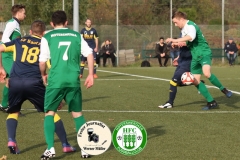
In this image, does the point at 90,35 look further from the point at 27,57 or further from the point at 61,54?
the point at 61,54

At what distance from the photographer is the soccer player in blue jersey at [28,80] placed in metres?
7.90

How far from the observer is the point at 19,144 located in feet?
28.0

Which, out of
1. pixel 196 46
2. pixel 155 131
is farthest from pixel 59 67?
pixel 196 46

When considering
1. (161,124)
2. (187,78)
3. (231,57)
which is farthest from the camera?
(231,57)

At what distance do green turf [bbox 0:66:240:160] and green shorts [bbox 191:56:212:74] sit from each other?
75 cm

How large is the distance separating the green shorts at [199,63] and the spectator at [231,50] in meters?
23.8

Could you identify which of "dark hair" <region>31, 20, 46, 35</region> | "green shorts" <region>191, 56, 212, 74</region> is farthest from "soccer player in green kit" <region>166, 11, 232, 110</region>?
"dark hair" <region>31, 20, 46, 35</region>

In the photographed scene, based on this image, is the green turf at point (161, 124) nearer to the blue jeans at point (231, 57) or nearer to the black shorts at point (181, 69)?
the black shorts at point (181, 69)

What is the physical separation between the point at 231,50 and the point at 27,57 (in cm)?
2898

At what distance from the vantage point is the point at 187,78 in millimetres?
12219

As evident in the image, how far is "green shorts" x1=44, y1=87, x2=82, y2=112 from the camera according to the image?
7.41m

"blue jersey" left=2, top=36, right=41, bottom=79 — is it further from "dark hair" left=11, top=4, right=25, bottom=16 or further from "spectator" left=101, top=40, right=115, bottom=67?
"spectator" left=101, top=40, right=115, bottom=67

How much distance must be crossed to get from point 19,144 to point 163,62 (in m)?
28.4

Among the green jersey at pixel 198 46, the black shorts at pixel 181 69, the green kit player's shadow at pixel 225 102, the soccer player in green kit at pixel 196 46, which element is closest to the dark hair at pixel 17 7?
the soccer player in green kit at pixel 196 46
